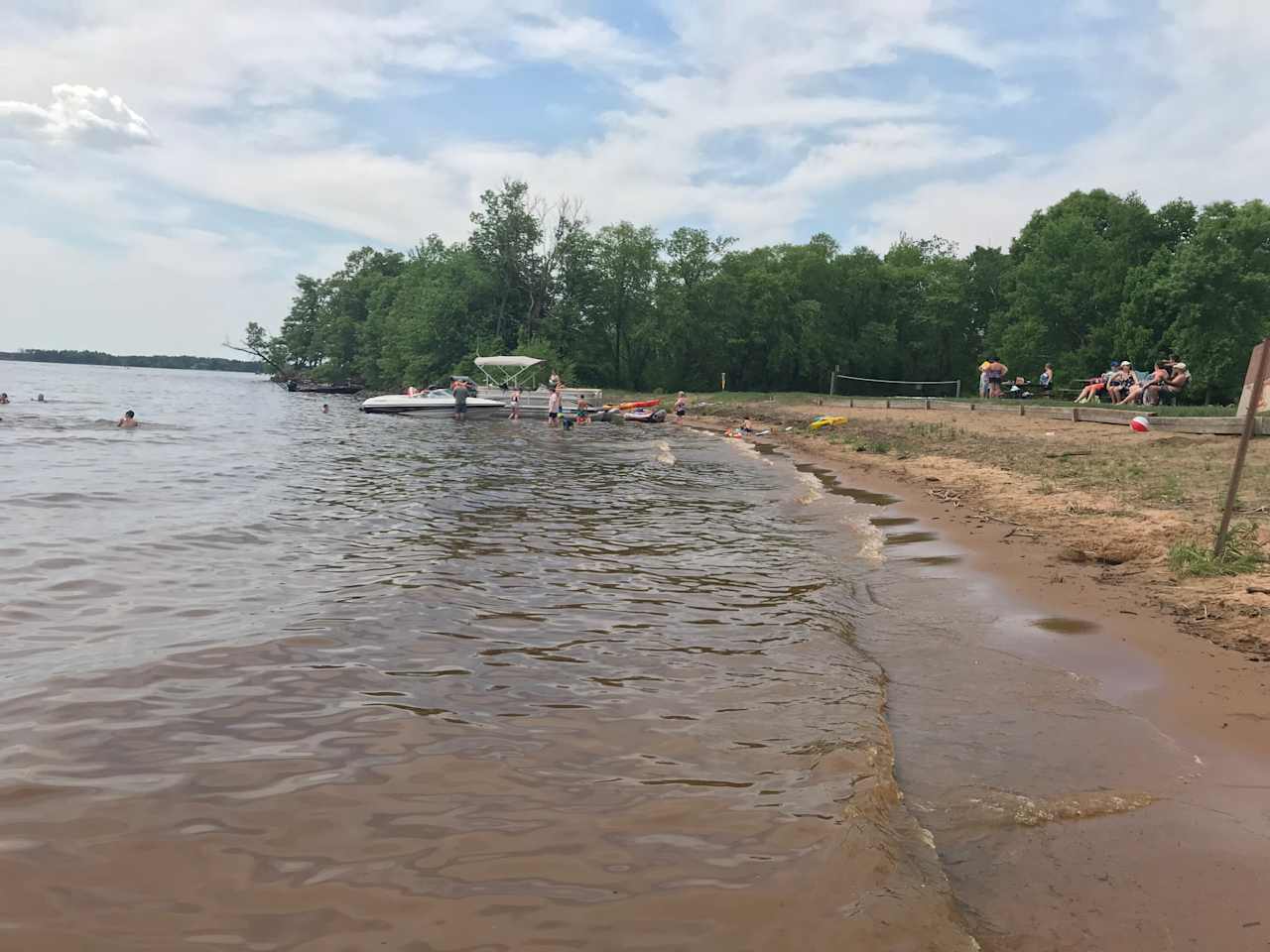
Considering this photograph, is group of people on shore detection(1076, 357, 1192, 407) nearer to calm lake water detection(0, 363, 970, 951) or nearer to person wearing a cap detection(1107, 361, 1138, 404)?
person wearing a cap detection(1107, 361, 1138, 404)

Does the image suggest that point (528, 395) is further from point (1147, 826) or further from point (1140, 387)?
point (1147, 826)

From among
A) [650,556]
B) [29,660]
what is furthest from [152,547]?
[650,556]

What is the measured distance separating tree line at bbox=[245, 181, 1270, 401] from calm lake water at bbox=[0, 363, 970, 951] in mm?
42560

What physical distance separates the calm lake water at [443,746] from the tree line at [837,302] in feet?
140

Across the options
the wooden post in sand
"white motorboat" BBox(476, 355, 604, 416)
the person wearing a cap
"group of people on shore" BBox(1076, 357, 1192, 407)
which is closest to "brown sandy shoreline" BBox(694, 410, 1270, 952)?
the wooden post in sand

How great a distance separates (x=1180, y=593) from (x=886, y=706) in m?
3.89

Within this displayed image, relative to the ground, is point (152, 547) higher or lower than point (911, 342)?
lower

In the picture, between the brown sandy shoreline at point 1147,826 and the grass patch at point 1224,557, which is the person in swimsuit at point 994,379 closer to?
the grass patch at point 1224,557

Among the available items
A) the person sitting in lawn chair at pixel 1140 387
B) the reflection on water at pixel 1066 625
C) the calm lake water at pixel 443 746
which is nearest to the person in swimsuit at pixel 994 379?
the person sitting in lawn chair at pixel 1140 387

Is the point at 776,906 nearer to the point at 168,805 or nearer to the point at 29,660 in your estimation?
the point at 168,805

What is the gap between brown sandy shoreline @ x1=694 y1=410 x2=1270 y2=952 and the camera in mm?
2779

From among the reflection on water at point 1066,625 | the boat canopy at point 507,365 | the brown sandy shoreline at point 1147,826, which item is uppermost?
the boat canopy at point 507,365

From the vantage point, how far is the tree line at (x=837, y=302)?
1554 inches

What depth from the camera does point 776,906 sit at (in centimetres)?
289
